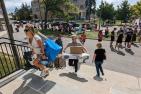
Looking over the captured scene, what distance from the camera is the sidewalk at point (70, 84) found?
19.0 ft

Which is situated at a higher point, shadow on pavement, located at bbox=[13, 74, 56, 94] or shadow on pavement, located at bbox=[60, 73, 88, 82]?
shadow on pavement, located at bbox=[13, 74, 56, 94]

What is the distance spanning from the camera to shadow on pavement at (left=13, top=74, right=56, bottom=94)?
568 cm

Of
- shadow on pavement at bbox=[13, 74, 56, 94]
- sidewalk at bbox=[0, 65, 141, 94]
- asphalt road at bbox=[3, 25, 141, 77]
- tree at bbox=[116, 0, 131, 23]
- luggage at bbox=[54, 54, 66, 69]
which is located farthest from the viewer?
tree at bbox=[116, 0, 131, 23]

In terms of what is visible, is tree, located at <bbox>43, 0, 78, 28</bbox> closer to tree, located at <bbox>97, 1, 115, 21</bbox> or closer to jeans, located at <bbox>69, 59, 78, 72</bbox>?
tree, located at <bbox>97, 1, 115, 21</bbox>

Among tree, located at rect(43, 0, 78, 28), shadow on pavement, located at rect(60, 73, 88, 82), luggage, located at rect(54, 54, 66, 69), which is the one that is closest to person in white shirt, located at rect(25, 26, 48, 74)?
shadow on pavement, located at rect(60, 73, 88, 82)

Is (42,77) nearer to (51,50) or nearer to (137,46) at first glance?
(51,50)

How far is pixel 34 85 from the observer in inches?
238

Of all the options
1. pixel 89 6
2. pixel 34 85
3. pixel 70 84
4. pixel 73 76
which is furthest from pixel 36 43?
pixel 89 6

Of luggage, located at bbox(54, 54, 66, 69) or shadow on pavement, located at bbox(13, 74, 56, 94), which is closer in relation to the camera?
shadow on pavement, located at bbox(13, 74, 56, 94)

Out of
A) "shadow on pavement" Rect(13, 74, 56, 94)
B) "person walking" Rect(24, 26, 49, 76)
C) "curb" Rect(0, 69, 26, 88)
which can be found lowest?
"shadow on pavement" Rect(13, 74, 56, 94)

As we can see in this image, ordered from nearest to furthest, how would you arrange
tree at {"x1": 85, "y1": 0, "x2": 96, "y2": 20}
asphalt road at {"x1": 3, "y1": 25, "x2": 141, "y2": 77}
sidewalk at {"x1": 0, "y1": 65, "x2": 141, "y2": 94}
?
sidewalk at {"x1": 0, "y1": 65, "x2": 141, "y2": 94}, asphalt road at {"x1": 3, "y1": 25, "x2": 141, "y2": 77}, tree at {"x1": 85, "y1": 0, "x2": 96, "y2": 20}

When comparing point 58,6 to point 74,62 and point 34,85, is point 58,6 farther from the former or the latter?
point 34,85

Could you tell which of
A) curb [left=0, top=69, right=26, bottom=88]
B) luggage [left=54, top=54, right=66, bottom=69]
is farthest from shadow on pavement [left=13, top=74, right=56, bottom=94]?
luggage [left=54, top=54, right=66, bottom=69]

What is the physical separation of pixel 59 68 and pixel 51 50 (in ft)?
6.86
